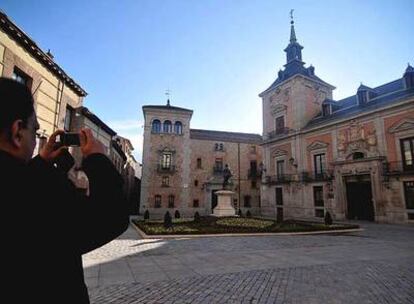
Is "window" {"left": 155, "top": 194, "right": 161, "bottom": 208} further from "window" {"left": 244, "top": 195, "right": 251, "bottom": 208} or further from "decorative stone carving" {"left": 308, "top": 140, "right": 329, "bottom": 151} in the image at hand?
"decorative stone carving" {"left": 308, "top": 140, "right": 329, "bottom": 151}

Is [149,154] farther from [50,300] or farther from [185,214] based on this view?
[50,300]

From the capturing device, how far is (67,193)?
1137 mm

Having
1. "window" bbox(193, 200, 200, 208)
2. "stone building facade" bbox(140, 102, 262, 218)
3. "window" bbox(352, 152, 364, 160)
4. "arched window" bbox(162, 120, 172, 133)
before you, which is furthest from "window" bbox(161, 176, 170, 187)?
"window" bbox(352, 152, 364, 160)

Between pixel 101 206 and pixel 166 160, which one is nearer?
pixel 101 206

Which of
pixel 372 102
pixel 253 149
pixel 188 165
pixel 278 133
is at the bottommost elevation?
pixel 188 165

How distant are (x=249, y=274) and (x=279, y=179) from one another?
2595 centimetres

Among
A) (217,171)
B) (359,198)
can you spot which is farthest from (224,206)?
(217,171)

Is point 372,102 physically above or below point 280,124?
below

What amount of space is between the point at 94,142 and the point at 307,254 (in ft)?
27.7

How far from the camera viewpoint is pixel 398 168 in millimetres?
19891

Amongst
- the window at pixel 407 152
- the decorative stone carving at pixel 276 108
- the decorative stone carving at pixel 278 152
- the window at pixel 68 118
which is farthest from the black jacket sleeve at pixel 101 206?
the decorative stone carving at pixel 276 108

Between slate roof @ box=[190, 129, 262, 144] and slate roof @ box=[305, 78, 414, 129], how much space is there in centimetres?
1142

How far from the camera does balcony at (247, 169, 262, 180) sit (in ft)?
123

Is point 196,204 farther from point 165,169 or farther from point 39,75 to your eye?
point 39,75
